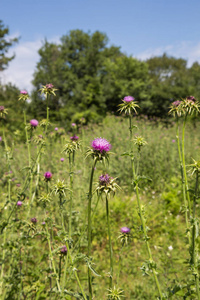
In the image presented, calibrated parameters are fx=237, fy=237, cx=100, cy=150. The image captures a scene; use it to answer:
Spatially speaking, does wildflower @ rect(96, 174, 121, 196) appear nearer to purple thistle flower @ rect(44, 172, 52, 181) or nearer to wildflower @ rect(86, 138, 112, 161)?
wildflower @ rect(86, 138, 112, 161)

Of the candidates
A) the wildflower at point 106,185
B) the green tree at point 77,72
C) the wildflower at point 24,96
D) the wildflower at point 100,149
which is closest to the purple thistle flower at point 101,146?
the wildflower at point 100,149

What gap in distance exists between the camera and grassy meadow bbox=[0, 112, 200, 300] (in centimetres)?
217

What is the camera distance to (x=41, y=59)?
87.0 feet

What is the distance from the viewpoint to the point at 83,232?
1875 mm

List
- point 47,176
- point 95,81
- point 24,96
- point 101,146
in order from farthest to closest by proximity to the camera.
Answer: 1. point 95,81
2. point 24,96
3. point 47,176
4. point 101,146

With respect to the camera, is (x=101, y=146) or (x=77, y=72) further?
(x=77, y=72)

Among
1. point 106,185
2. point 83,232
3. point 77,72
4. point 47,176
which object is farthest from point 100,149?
point 77,72

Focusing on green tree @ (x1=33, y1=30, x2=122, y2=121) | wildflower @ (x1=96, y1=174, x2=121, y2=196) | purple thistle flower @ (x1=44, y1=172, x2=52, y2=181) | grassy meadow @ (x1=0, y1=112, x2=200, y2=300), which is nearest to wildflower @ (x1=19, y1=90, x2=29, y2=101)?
grassy meadow @ (x1=0, y1=112, x2=200, y2=300)

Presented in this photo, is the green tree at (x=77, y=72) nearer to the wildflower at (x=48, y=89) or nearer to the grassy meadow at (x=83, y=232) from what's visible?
the grassy meadow at (x=83, y=232)

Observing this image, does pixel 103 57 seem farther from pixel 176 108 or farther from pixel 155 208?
pixel 176 108

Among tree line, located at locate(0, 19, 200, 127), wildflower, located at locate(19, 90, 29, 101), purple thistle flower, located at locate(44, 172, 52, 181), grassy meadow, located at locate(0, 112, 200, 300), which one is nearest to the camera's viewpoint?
grassy meadow, located at locate(0, 112, 200, 300)

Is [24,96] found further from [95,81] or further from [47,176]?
[95,81]

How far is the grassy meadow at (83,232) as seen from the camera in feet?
7.13

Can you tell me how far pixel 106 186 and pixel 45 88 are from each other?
4.59 feet
